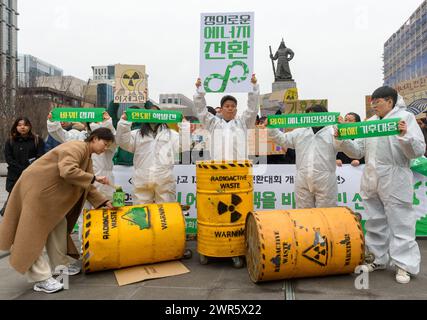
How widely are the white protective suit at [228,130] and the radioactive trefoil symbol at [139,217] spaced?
1149 millimetres

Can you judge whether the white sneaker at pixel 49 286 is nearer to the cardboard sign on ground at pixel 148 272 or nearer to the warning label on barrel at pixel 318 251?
the cardboard sign on ground at pixel 148 272

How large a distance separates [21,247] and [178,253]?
162cm

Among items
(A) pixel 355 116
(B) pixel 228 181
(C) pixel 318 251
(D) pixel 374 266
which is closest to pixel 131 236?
(B) pixel 228 181

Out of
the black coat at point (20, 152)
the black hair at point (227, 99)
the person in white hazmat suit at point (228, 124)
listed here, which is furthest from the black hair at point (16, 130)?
the black hair at point (227, 99)

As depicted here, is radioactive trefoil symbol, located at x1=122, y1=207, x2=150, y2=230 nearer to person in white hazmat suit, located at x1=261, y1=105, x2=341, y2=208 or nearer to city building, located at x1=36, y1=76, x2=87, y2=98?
person in white hazmat suit, located at x1=261, y1=105, x2=341, y2=208

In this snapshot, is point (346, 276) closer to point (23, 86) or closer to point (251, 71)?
point (251, 71)

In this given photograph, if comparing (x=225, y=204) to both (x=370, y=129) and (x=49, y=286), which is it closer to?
(x=370, y=129)

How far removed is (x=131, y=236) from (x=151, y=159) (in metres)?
1.14

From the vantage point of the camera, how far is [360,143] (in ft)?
14.2

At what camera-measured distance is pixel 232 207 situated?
4102 mm

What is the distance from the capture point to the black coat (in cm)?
557

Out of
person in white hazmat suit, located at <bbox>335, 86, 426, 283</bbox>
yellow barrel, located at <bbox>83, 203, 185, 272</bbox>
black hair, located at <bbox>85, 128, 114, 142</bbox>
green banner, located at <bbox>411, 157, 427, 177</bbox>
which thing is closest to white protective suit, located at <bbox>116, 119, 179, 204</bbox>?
yellow barrel, located at <bbox>83, 203, 185, 272</bbox>

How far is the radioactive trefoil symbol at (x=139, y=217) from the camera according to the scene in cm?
402

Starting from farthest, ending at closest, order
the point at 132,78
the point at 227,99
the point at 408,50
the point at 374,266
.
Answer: the point at 408,50 → the point at 132,78 → the point at 227,99 → the point at 374,266
